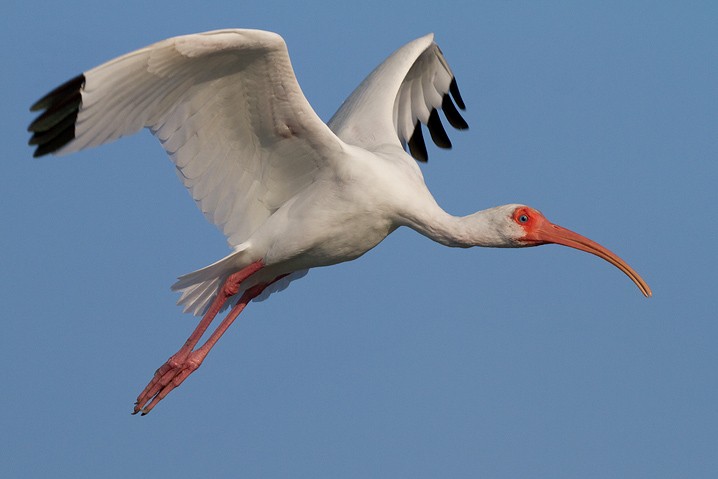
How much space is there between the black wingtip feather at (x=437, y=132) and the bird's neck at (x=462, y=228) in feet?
13.9

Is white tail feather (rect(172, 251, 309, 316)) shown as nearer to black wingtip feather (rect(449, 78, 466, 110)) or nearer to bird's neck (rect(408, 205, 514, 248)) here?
bird's neck (rect(408, 205, 514, 248))

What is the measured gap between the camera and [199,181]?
15125 mm

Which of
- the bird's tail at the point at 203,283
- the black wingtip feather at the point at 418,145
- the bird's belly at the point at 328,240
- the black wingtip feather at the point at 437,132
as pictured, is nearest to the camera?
the bird's belly at the point at 328,240

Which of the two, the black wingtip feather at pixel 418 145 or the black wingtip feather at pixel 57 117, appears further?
the black wingtip feather at pixel 418 145

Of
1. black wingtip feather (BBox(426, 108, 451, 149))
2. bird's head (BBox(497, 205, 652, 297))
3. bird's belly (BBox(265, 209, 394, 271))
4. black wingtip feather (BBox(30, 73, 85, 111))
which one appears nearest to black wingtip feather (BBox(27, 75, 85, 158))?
black wingtip feather (BBox(30, 73, 85, 111))

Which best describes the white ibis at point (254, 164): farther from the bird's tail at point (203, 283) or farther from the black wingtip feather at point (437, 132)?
the black wingtip feather at point (437, 132)

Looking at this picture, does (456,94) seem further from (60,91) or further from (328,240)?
(60,91)

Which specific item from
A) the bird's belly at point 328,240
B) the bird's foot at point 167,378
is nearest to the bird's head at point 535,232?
the bird's belly at point 328,240

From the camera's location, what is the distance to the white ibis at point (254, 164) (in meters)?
13.4

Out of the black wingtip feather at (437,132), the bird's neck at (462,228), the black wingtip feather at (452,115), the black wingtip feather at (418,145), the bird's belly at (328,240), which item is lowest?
the bird's belly at (328,240)

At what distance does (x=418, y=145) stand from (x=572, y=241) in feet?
14.5

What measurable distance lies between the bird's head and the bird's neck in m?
0.12

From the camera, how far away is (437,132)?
18828 mm

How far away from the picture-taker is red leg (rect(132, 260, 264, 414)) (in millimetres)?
15719
